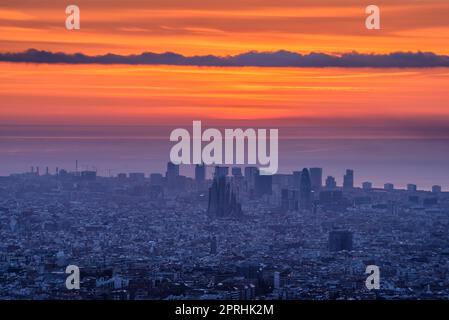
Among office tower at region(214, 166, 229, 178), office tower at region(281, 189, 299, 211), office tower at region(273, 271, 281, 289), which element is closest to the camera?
office tower at region(273, 271, 281, 289)

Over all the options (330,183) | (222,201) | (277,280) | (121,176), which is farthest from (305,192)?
(277,280)

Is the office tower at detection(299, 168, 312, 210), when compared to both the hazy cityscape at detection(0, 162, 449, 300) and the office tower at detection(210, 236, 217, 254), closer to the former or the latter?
the hazy cityscape at detection(0, 162, 449, 300)

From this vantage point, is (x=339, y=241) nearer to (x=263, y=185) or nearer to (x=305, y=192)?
(x=305, y=192)

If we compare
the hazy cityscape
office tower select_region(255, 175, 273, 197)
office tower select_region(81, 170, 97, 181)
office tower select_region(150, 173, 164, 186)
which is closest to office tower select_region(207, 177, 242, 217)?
the hazy cityscape
